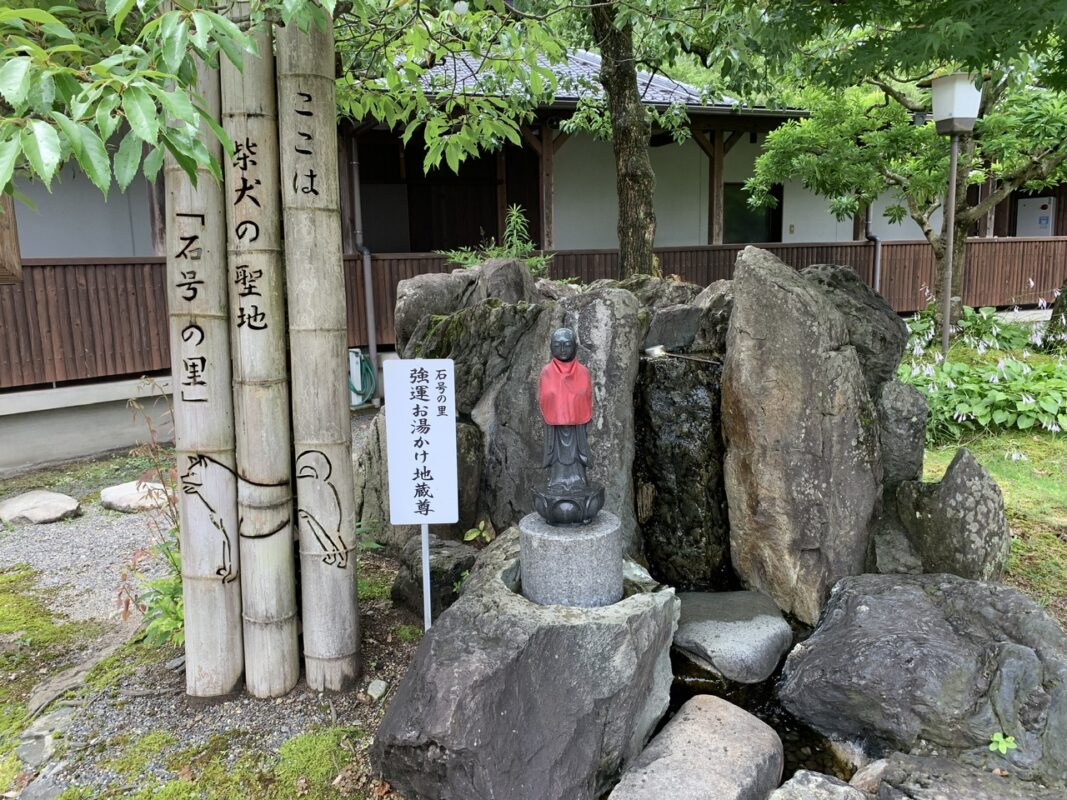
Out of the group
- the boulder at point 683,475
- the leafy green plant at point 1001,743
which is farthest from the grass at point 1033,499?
the boulder at point 683,475

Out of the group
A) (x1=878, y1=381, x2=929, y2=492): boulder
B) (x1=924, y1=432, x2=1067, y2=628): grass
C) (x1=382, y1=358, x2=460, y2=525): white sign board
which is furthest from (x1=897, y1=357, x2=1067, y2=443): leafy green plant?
(x1=382, y1=358, x2=460, y2=525): white sign board

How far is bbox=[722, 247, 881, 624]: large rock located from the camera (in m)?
4.50

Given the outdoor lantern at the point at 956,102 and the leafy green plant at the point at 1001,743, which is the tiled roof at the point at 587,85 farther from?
the leafy green plant at the point at 1001,743

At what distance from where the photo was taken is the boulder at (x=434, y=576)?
14.6ft

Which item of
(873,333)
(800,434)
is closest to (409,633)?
(800,434)

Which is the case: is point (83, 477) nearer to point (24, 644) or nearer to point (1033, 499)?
point (24, 644)

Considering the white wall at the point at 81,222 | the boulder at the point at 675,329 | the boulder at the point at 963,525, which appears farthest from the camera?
the white wall at the point at 81,222

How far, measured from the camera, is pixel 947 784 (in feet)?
10.2

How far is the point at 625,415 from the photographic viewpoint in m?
4.97

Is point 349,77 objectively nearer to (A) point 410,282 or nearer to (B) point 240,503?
(A) point 410,282

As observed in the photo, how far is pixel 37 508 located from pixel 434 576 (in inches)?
189

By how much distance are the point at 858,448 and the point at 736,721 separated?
6.28 ft

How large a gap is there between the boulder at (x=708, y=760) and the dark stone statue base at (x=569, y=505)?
106 centimetres

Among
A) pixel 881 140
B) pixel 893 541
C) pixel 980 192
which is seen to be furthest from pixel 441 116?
pixel 980 192
